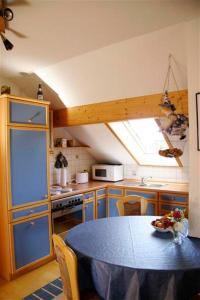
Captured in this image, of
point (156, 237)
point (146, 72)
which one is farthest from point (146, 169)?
point (156, 237)

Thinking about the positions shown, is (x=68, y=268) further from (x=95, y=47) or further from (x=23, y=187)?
→ (x=95, y=47)

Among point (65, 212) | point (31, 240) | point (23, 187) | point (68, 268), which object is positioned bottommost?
point (31, 240)

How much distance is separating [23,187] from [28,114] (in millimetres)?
872

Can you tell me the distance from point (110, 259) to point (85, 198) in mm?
2074

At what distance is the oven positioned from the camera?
3131mm

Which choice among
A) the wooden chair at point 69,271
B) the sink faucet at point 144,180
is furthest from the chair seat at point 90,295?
the sink faucet at point 144,180

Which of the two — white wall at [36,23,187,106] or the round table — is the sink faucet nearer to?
white wall at [36,23,187,106]

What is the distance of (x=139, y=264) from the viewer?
1.50 m

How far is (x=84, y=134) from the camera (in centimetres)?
412

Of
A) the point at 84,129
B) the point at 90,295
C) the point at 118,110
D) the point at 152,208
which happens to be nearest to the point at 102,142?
the point at 84,129

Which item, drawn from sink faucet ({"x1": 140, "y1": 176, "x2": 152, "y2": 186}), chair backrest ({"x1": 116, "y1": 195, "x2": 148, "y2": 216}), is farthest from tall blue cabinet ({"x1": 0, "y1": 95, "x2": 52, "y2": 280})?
sink faucet ({"x1": 140, "y1": 176, "x2": 152, "y2": 186})

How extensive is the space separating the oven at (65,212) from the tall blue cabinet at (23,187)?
Result: 0.40 ft

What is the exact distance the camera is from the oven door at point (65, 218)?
3.16 metres

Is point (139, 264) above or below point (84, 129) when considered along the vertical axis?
below
